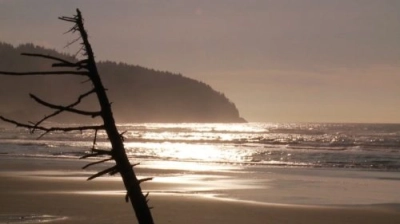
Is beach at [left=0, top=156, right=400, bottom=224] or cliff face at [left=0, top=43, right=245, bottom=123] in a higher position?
cliff face at [left=0, top=43, right=245, bottom=123]

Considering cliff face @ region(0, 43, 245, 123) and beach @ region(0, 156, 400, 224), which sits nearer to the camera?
beach @ region(0, 156, 400, 224)

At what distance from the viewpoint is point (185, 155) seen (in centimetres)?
3938

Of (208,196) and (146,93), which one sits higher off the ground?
(146,93)

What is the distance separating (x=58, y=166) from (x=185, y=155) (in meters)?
11.6

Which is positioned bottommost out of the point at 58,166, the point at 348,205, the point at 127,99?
the point at 348,205

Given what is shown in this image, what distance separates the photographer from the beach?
14734 millimetres

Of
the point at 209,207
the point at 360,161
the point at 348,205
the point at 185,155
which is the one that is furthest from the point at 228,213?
the point at 185,155

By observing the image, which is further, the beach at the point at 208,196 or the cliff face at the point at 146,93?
the cliff face at the point at 146,93

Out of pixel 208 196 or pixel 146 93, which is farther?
pixel 146 93

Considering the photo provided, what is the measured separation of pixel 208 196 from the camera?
18844 mm

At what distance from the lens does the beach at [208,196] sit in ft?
48.3

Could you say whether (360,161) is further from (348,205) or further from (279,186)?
(348,205)

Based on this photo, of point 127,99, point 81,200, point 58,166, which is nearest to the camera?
point 81,200

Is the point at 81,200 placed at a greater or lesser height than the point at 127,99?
lesser
